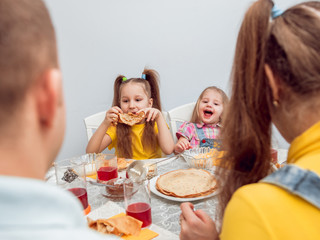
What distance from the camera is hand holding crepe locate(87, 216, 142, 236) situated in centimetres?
105

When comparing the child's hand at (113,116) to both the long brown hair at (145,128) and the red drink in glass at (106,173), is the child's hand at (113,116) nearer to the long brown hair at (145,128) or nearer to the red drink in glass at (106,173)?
the long brown hair at (145,128)

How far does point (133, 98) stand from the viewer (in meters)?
2.45

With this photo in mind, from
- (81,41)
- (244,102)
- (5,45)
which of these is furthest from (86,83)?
(5,45)

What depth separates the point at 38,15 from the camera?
49 cm

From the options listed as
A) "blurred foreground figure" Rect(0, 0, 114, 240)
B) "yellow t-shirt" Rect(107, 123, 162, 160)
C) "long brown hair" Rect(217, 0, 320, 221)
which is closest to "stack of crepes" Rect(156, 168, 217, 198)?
"long brown hair" Rect(217, 0, 320, 221)

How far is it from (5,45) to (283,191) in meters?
0.61

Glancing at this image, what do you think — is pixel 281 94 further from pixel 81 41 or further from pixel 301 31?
pixel 81 41

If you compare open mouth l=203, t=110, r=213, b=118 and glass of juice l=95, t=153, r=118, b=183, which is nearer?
glass of juice l=95, t=153, r=118, b=183

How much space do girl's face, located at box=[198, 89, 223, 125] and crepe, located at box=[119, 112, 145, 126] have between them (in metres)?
0.61

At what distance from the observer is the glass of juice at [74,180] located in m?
1.26

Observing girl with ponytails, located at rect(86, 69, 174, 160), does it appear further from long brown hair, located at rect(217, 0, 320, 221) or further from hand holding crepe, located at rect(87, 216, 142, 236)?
long brown hair, located at rect(217, 0, 320, 221)

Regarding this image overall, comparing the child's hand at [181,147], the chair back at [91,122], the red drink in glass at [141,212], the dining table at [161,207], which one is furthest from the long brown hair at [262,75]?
the chair back at [91,122]

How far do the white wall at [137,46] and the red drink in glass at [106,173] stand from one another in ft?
5.91

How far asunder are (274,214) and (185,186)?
30.6 inches
